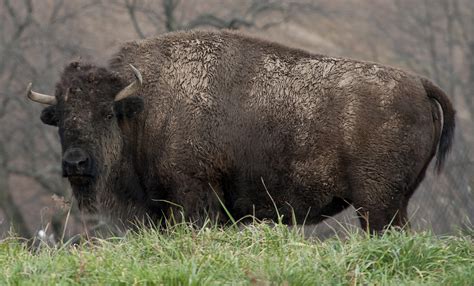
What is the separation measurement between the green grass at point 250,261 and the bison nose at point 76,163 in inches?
50.6

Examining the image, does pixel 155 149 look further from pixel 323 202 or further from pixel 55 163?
pixel 55 163

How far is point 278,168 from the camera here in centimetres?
980

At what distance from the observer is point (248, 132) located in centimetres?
985

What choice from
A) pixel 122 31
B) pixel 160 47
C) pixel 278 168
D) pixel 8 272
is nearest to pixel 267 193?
pixel 278 168

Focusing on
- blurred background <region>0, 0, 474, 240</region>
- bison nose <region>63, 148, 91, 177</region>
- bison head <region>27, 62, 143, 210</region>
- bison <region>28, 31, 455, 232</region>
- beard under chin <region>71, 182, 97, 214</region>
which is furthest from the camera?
blurred background <region>0, 0, 474, 240</region>

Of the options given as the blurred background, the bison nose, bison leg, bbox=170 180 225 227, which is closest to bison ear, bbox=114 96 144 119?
the bison nose

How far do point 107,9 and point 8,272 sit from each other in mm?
18467

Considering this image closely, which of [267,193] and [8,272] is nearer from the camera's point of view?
[8,272]

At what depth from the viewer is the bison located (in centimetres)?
955

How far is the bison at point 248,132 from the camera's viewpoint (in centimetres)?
955

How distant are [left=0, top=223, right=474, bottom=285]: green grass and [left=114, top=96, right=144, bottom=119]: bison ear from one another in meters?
2.14

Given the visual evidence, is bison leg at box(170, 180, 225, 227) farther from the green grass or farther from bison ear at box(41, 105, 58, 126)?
the green grass

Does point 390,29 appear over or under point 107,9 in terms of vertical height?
under

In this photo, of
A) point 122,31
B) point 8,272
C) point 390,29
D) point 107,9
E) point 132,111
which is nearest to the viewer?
point 8,272
